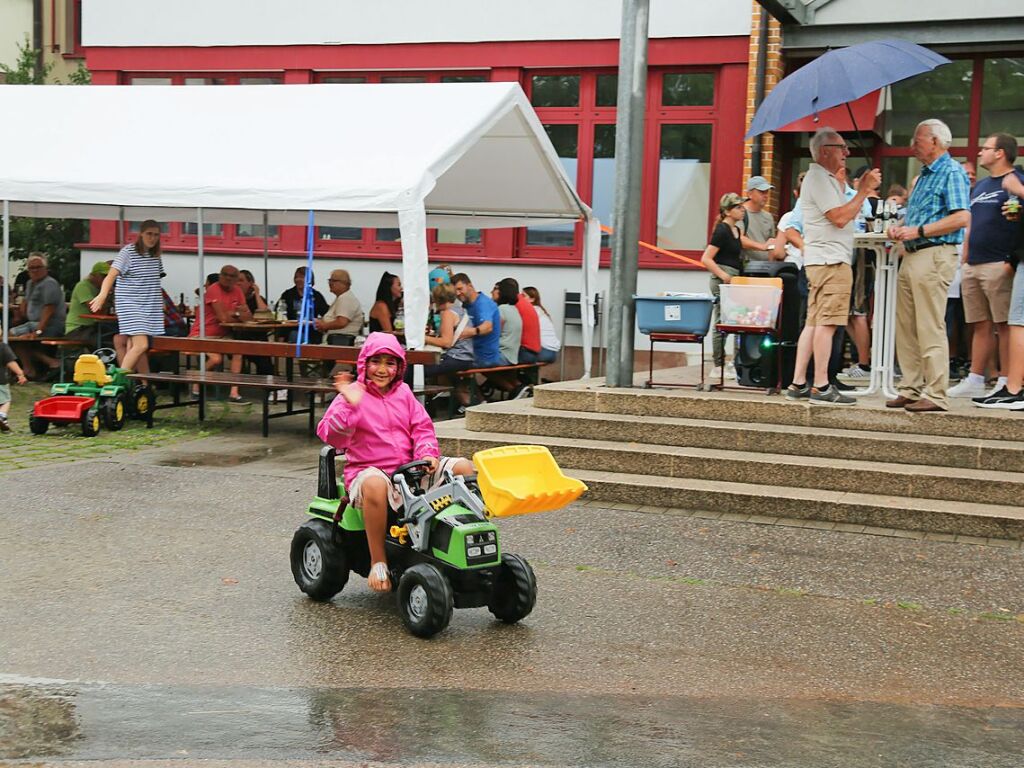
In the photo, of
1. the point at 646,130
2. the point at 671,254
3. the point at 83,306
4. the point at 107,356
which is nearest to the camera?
the point at 107,356

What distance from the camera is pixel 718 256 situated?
11.6 metres

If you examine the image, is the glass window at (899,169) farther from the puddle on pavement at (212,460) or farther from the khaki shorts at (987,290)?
the puddle on pavement at (212,460)

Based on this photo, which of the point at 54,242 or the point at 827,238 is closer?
the point at 827,238

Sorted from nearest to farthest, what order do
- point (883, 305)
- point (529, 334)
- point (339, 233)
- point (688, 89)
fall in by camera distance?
point (883, 305) → point (529, 334) → point (688, 89) → point (339, 233)

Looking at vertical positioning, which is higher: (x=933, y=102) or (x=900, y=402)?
(x=933, y=102)

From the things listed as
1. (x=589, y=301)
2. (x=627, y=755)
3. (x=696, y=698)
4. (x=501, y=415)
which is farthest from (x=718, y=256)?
(x=627, y=755)

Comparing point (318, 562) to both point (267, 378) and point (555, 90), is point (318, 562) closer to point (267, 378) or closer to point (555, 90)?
point (267, 378)

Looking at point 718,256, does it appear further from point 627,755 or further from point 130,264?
point 627,755

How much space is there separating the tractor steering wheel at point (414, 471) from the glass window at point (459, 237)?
12214 mm

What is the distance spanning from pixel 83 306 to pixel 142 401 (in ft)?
13.0

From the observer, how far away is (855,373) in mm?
12531

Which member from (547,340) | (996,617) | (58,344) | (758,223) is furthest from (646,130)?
(996,617)

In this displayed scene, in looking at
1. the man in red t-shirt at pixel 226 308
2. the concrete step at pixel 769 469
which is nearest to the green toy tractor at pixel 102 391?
the man in red t-shirt at pixel 226 308

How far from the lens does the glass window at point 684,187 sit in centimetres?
1698
